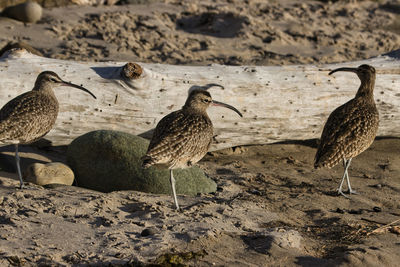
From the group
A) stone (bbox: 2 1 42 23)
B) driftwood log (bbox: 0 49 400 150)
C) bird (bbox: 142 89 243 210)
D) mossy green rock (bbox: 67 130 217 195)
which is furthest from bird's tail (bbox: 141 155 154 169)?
stone (bbox: 2 1 42 23)

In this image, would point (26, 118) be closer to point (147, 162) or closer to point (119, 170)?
point (119, 170)

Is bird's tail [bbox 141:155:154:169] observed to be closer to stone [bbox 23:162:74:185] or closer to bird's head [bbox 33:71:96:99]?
stone [bbox 23:162:74:185]

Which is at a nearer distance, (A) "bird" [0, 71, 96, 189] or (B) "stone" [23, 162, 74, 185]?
(A) "bird" [0, 71, 96, 189]

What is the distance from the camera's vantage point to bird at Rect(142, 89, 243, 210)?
6.80 meters

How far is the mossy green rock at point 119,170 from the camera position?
7980 millimetres

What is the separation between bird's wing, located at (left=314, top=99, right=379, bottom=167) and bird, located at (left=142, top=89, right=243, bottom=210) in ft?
4.92

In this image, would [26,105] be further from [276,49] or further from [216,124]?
[276,49]

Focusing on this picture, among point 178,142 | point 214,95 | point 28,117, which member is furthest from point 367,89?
point 28,117

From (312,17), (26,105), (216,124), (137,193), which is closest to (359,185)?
(216,124)

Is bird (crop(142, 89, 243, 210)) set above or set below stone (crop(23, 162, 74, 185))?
above

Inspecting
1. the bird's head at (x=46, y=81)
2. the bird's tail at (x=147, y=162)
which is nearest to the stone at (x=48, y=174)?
the bird's head at (x=46, y=81)

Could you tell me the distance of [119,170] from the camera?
8070 mm

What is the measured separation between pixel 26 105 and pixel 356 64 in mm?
5528

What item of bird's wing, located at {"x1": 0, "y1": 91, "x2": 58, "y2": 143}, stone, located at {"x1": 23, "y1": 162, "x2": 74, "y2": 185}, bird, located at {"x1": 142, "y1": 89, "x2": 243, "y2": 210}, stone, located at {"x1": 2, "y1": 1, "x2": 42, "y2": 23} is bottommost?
stone, located at {"x1": 23, "y1": 162, "x2": 74, "y2": 185}
